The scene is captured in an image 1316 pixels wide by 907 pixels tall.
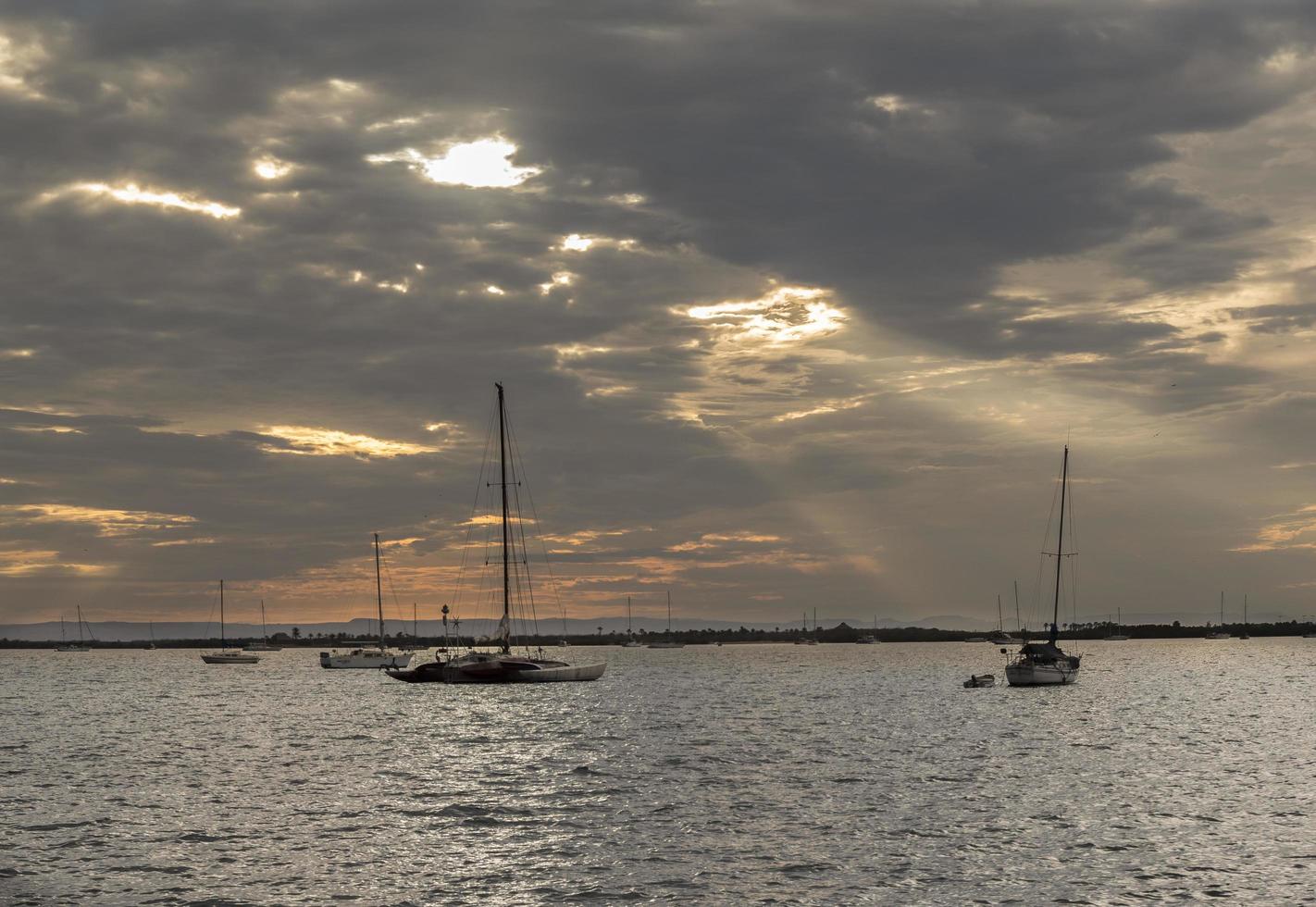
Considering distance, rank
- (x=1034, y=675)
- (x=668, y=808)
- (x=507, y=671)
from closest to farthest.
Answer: (x=668, y=808)
(x=507, y=671)
(x=1034, y=675)

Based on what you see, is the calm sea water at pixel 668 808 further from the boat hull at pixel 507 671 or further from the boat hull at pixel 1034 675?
the boat hull at pixel 1034 675

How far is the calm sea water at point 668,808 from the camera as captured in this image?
111ft

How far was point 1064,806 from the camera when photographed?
156 feet

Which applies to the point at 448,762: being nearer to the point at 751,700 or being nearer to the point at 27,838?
the point at 27,838

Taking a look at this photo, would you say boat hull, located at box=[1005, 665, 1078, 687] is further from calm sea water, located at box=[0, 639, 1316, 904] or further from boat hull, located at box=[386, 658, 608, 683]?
boat hull, located at box=[386, 658, 608, 683]

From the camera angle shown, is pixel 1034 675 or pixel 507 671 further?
pixel 1034 675

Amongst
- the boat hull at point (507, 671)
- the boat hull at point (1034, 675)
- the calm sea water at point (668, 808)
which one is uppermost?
the calm sea water at point (668, 808)

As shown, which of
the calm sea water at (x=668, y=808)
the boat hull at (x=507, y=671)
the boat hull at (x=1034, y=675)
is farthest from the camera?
the boat hull at (x=1034, y=675)

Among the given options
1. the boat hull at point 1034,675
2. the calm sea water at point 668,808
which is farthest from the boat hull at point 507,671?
the boat hull at point 1034,675

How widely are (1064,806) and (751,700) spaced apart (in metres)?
74.1

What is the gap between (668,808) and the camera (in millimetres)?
47594

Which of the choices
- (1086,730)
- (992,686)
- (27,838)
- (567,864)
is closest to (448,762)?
(27,838)

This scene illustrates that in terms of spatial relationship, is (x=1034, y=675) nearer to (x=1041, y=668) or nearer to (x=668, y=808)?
(x=1041, y=668)

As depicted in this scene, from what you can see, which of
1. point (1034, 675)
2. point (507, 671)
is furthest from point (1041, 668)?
point (507, 671)
